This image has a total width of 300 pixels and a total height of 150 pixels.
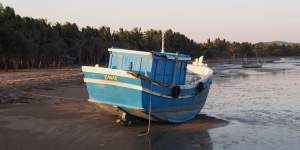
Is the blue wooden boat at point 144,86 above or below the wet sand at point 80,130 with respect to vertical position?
above

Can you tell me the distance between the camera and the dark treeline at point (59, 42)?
56.9m

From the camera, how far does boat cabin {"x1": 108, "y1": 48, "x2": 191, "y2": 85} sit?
58.4 feet

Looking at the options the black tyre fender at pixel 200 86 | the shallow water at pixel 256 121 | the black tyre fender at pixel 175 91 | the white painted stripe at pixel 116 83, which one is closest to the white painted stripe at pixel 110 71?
the white painted stripe at pixel 116 83

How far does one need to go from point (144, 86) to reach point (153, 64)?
157cm

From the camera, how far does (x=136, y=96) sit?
16594mm

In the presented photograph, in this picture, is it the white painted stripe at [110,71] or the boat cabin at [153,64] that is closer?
the white painted stripe at [110,71]

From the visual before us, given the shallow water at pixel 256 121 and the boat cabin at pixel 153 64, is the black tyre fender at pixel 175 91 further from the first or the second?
the shallow water at pixel 256 121

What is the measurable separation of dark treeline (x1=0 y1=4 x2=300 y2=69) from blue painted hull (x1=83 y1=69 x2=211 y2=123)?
9.89 metres

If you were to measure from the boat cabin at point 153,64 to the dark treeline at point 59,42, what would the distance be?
8664 mm

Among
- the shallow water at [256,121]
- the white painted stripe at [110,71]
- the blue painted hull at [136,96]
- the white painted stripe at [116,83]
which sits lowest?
the shallow water at [256,121]

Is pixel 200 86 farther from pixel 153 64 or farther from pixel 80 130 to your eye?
pixel 80 130

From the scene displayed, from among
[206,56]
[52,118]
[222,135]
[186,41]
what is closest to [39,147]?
[52,118]

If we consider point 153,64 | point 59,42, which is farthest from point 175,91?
point 59,42

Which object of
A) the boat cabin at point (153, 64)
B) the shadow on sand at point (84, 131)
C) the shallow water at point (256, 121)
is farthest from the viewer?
the boat cabin at point (153, 64)
